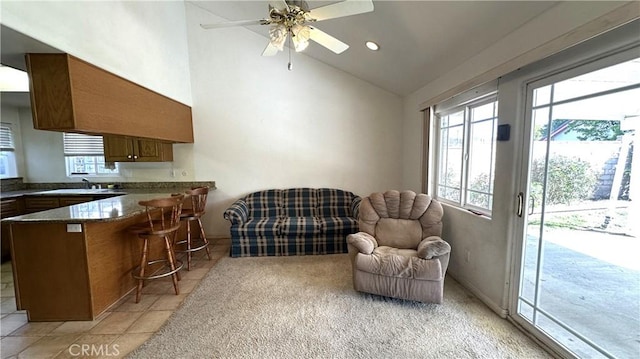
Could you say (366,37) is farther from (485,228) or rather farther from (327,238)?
(327,238)

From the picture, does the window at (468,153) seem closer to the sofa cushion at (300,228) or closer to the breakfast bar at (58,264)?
the sofa cushion at (300,228)

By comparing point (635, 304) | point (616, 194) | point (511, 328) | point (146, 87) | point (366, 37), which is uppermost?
point (366, 37)

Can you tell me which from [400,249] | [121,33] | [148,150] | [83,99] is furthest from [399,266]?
[148,150]

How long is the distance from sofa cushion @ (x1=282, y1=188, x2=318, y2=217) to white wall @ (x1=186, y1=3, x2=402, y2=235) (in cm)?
19

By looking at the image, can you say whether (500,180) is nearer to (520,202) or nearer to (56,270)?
(520,202)

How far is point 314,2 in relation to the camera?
2643 mm

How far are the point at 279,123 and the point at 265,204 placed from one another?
4.58 ft

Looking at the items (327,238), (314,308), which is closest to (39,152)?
(327,238)

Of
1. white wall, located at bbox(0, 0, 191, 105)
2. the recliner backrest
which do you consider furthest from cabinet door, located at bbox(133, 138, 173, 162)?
the recliner backrest

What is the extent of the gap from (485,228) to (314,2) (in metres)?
2.84

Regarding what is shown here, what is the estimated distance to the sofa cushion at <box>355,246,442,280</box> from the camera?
7.70 ft

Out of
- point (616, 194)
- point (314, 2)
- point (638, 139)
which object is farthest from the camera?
point (314, 2)

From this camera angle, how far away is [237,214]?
3617 millimetres

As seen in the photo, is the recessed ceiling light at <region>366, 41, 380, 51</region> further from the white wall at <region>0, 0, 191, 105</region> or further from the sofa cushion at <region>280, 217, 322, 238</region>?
the white wall at <region>0, 0, 191, 105</region>
